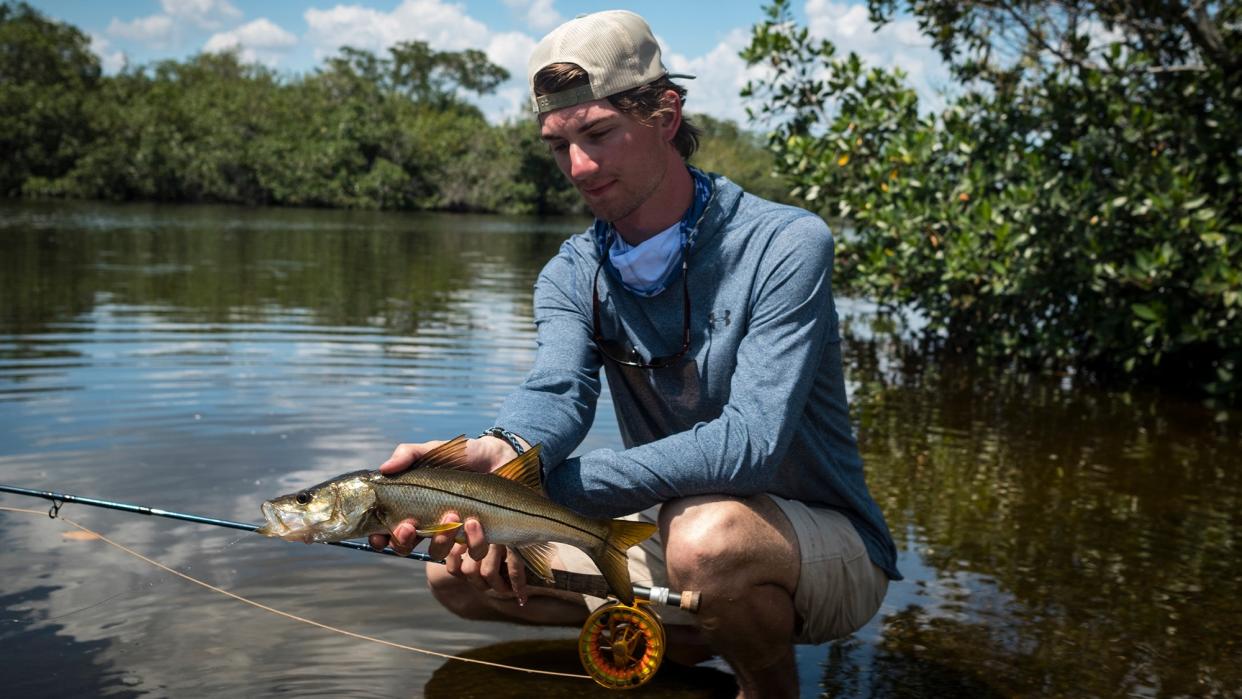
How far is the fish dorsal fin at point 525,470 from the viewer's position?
9.36 ft

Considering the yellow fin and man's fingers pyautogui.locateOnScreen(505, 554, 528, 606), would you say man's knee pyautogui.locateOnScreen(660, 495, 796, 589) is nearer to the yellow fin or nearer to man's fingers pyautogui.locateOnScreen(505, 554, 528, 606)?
man's fingers pyautogui.locateOnScreen(505, 554, 528, 606)

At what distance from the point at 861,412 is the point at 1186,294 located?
10.2ft

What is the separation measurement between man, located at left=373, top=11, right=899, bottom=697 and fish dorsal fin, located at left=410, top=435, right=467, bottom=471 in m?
0.03

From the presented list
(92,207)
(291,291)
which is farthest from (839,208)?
(92,207)

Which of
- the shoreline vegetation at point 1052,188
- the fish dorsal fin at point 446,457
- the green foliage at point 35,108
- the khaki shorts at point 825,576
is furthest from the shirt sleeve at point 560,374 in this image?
the green foliage at point 35,108

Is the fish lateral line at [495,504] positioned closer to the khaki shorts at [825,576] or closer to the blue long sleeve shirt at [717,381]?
the blue long sleeve shirt at [717,381]

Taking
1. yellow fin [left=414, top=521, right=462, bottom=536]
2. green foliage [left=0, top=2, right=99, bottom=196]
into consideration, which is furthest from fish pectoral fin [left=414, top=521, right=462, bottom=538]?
green foliage [left=0, top=2, right=99, bottom=196]

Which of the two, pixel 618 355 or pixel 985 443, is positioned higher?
pixel 618 355

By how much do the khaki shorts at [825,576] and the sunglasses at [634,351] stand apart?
472 mm

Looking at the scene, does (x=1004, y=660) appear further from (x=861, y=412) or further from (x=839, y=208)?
(x=839, y=208)

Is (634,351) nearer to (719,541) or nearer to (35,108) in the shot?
(719,541)

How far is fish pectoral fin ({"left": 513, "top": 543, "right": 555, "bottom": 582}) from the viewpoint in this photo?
9.85 ft

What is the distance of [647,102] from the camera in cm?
323

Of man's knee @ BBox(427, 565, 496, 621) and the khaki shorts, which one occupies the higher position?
the khaki shorts
